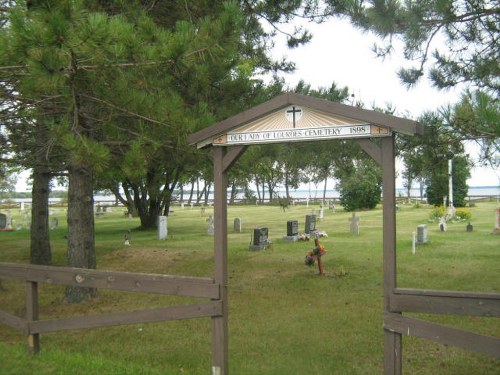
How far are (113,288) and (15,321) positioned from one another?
5.73 feet

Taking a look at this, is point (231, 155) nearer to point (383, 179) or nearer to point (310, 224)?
point (383, 179)

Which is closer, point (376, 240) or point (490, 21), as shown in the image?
point (490, 21)

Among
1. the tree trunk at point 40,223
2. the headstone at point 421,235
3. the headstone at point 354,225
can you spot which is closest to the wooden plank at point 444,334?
the tree trunk at point 40,223

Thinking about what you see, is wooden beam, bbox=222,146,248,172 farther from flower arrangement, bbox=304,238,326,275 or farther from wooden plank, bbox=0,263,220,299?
flower arrangement, bbox=304,238,326,275

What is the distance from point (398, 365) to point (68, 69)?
15.2 feet

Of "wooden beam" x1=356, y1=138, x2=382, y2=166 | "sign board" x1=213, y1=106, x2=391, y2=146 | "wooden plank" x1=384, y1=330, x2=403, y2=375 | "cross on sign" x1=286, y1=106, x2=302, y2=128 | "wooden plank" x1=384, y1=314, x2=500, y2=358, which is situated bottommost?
"wooden plank" x1=384, y1=330, x2=403, y2=375

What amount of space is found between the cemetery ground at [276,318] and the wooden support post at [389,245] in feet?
4.34

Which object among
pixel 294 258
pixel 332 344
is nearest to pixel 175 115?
pixel 332 344

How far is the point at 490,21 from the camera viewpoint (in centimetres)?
729

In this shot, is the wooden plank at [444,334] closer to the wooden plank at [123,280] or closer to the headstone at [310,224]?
the wooden plank at [123,280]

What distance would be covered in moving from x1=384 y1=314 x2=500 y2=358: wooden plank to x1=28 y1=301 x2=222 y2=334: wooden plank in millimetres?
1674

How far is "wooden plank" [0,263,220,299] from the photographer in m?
5.11

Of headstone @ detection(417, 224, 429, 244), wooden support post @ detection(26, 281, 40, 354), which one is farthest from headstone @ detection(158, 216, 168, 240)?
wooden support post @ detection(26, 281, 40, 354)

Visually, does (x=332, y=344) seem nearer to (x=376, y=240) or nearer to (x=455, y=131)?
(x=455, y=131)
